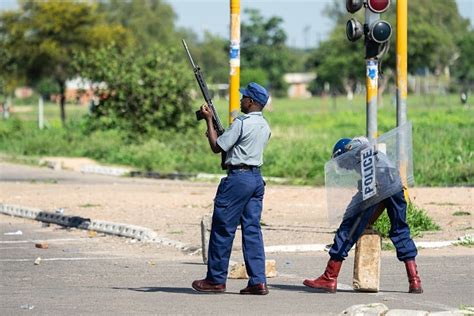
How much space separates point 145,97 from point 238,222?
2740 cm

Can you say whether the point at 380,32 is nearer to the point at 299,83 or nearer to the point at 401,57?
the point at 401,57

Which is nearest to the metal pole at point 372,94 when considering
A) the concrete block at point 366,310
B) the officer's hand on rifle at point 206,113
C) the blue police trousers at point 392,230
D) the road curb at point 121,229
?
the road curb at point 121,229

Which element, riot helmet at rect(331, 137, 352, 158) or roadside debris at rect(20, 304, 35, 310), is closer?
roadside debris at rect(20, 304, 35, 310)

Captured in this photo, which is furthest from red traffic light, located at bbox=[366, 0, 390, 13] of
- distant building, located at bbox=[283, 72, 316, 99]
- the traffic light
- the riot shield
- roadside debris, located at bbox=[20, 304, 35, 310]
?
distant building, located at bbox=[283, 72, 316, 99]

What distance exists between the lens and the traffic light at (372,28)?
50.3 ft

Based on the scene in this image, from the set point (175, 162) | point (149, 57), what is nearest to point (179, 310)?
point (175, 162)

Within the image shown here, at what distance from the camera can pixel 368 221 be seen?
11688 mm

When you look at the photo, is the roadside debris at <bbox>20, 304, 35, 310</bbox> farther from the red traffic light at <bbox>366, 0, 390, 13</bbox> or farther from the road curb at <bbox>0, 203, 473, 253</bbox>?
the red traffic light at <bbox>366, 0, 390, 13</bbox>

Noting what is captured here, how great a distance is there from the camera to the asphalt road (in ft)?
35.3

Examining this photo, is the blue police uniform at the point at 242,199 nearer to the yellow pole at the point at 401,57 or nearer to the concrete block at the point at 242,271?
the concrete block at the point at 242,271

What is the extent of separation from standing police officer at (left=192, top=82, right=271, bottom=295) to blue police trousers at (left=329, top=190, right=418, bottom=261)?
0.78 m

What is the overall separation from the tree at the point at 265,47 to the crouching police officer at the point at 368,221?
107m

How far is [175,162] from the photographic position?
111 ft

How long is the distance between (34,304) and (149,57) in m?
28.8
